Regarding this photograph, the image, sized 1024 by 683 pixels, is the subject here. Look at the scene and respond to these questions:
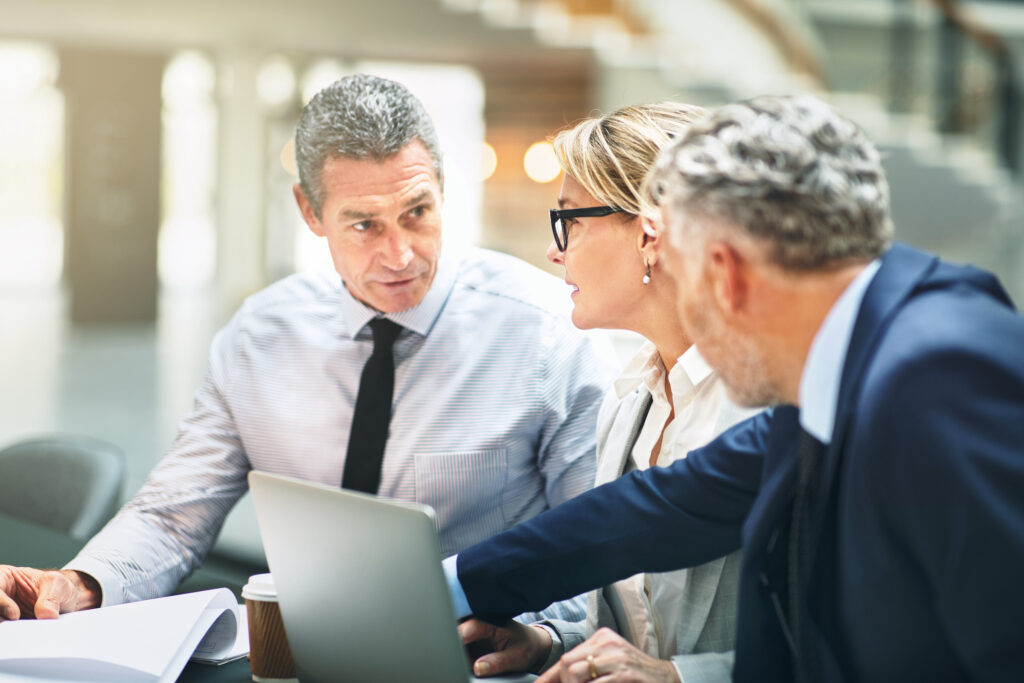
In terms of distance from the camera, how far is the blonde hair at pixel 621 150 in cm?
157

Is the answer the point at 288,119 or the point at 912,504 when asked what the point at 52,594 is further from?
the point at 288,119

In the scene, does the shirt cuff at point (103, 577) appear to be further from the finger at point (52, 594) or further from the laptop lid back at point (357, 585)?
the laptop lid back at point (357, 585)

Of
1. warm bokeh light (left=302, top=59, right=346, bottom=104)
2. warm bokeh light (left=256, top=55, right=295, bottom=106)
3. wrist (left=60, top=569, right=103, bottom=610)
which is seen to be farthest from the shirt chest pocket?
warm bokeh light (left=256, top=55, right=295, bottom=106)

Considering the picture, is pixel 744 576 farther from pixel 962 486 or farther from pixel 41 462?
pixel 41 462

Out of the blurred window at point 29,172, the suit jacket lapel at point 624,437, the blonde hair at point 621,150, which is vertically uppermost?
the blonde hair at point 621,150

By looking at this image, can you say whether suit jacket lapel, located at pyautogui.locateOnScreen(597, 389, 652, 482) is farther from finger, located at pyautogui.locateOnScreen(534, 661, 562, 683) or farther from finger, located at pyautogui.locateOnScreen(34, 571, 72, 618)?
finger, located at pyautogui.locateOnScreen(34, 571, 72, 618)

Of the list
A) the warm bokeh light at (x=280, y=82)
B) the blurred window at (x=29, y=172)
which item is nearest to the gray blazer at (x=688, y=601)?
the blurred window at (x=29, y=172)

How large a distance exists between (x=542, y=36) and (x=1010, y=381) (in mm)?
8206

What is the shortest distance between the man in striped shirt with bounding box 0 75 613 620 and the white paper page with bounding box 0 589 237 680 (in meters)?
0.38

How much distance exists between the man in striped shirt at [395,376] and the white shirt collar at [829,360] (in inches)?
38.3

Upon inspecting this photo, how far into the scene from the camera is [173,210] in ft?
59.8

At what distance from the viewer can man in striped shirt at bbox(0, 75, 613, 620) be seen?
1882 millimetres

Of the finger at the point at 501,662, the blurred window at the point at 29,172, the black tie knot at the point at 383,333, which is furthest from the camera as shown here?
the blurred window at the point at 29,172

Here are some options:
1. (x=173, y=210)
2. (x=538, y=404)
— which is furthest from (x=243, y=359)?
(x=173, y=210)
